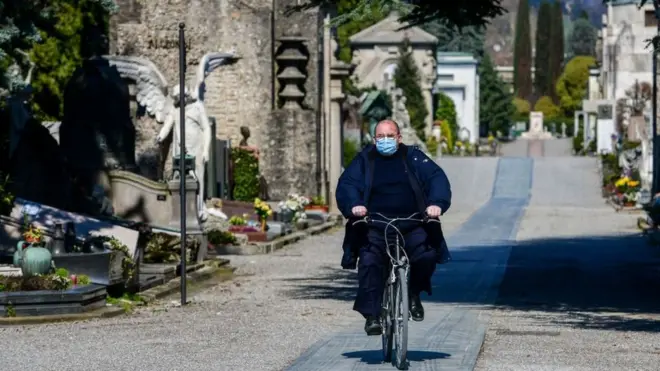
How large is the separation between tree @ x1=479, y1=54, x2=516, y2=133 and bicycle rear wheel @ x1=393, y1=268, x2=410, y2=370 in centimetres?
11467

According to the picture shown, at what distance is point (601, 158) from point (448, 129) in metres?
25.4

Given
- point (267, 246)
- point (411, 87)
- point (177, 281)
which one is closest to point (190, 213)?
point (267, 246)

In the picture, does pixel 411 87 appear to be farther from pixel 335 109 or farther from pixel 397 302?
pixel 397 302

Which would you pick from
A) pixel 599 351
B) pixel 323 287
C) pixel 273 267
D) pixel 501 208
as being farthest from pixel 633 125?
pixel 599 351

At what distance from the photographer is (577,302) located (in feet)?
63.5

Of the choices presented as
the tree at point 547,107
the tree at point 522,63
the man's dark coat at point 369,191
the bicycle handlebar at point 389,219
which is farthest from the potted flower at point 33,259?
the tree at point 522,63

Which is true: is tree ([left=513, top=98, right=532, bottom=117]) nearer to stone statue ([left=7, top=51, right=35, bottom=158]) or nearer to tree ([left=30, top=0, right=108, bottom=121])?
tree ([left=30, top=0, right=108, bottom=121])

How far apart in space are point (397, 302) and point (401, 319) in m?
0.13

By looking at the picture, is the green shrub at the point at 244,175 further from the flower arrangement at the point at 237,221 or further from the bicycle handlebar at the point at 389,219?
the bicycle handlebar at the point at 389,219

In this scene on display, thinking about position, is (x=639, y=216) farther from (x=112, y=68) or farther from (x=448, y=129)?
(x=448, y=129)

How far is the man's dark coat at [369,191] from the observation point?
12008 millimetres

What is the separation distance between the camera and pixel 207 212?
3219cm

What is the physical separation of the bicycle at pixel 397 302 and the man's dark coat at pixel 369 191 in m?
0.11

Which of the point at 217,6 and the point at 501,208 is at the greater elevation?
the point at 217,6
